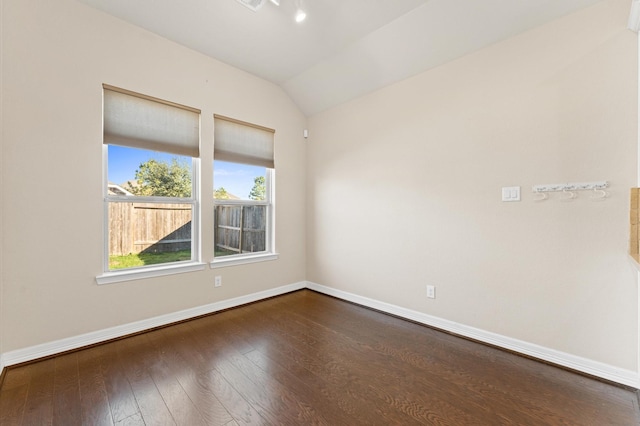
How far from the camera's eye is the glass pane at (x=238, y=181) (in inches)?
133

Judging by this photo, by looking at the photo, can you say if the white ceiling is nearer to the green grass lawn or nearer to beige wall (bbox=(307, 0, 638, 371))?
beige wall (bbox=(307, 0, 638, 371))

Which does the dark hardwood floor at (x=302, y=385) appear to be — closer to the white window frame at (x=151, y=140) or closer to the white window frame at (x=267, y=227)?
the white window frame at (x=151, y=140)

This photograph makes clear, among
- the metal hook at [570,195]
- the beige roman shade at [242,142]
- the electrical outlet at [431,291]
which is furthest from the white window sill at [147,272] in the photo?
the metal hook at [570,195]

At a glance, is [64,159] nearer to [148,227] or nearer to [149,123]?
[149,123]

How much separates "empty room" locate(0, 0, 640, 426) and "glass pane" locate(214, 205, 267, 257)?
0.04 metres

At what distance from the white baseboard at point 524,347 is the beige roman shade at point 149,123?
112 inches

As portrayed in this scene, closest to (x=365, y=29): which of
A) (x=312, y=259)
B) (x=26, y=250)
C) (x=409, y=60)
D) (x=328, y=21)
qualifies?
(x=328, y=21)

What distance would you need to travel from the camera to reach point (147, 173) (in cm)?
284

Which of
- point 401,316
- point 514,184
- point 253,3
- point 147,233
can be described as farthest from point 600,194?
point 147,233

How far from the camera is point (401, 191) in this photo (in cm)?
311

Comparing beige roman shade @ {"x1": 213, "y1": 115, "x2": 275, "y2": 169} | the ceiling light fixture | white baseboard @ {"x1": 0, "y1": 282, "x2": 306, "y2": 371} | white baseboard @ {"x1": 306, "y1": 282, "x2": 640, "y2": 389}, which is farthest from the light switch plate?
white baseboard @ {"x1": 0, "y1": 282, "x2": 306, "y2": 371}

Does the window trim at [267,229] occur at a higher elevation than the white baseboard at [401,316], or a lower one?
higher

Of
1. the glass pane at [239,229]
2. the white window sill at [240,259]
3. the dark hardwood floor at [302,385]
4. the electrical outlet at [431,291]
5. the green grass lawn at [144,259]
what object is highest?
the glass pane at [239,229]

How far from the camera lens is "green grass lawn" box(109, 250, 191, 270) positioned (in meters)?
2.65
